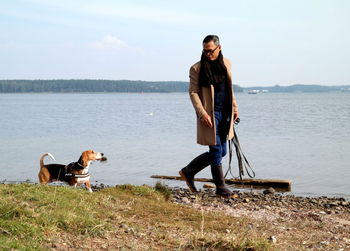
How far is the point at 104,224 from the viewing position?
207 inches

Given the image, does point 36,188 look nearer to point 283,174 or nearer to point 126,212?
point 126,212

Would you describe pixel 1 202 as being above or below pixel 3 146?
above

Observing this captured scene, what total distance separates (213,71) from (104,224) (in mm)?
3338

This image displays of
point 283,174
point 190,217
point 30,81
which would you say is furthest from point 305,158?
point 30,81

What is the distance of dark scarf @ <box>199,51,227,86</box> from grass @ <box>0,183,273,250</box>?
1.93 meters

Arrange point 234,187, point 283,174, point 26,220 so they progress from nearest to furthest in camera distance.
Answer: point 26,220 → point 234,187 → point 283,174

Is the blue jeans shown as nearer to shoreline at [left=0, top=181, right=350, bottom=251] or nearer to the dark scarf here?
the dark scarf

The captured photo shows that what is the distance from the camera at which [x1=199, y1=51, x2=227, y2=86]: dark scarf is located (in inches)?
306

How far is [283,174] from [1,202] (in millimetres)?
10052

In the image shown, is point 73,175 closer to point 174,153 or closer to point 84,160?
point 84,160

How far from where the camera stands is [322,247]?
17.4 ft

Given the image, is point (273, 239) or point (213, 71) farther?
point (213, 71)

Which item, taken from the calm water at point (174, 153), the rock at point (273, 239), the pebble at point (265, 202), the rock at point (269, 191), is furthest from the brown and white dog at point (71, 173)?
the calm water at point (174, 153)

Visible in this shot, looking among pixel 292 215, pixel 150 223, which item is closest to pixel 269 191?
pixel 292 215
